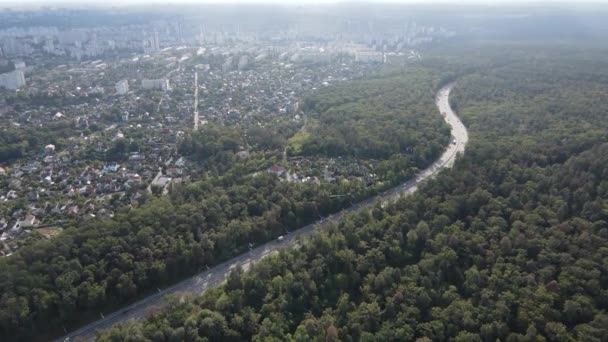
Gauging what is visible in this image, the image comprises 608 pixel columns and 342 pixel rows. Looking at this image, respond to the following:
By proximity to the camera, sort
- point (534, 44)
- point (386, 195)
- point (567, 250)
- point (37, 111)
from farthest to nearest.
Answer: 1. point (534, 44)
2. point (37, 111)
3. point (386, 195)
4. point (567, 250)

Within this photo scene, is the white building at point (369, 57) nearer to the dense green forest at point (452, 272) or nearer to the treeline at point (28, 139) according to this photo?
the dense green forest at point (452, 272)

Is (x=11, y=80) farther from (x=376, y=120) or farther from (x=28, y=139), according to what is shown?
(x=376, y=120)

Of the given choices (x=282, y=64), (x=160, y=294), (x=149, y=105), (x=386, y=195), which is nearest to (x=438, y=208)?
(x=386, y=195)

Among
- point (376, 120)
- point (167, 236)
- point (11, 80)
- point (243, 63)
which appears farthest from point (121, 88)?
point (167, 236)

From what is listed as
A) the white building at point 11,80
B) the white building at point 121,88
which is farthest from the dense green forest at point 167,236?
the white building at point 11,80

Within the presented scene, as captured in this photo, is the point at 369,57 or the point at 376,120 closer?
the point at 376,120

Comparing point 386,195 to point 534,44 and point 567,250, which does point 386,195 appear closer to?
point 567,250

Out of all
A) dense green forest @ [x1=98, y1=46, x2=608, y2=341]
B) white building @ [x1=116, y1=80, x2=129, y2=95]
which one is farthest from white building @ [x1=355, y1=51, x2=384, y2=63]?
dense green forest @ [x1=98, y1=46, x2=608, y2=341]
